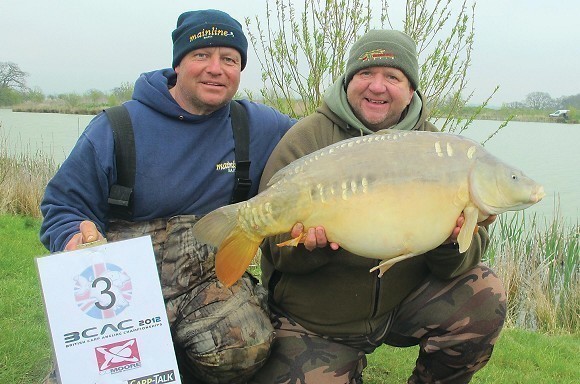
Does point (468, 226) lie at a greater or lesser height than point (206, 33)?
lesser

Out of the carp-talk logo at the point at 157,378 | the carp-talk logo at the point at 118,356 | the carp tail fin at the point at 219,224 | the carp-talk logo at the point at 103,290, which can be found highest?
the carp tail fin at the point at 219,224

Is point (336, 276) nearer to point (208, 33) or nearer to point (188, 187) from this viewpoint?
point (188, 187)

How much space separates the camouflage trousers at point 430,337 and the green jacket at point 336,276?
2.0 inches

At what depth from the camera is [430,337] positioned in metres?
2.23

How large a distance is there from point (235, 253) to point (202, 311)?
38cm

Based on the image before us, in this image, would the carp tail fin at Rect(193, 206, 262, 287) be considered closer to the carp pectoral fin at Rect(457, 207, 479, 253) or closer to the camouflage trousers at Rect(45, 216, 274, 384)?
the camouflage trousers at Rect(45, 216, 274, 384)

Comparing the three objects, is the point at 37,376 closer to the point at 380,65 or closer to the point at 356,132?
the point at 356,132

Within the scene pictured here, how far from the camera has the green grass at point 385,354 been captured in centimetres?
252

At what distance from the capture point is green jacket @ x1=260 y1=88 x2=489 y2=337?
2105 mm

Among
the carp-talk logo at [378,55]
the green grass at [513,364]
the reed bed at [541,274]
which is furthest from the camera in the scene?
the reed bed at [541,274]

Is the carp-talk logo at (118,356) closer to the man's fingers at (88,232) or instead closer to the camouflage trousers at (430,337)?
the man's fingers at (88,232)

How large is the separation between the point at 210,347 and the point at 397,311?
2.35 ft

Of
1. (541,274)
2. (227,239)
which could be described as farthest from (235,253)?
(541,274)

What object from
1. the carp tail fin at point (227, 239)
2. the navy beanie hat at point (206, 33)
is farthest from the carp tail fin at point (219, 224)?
the navy beanie hat at point (206, 33)
